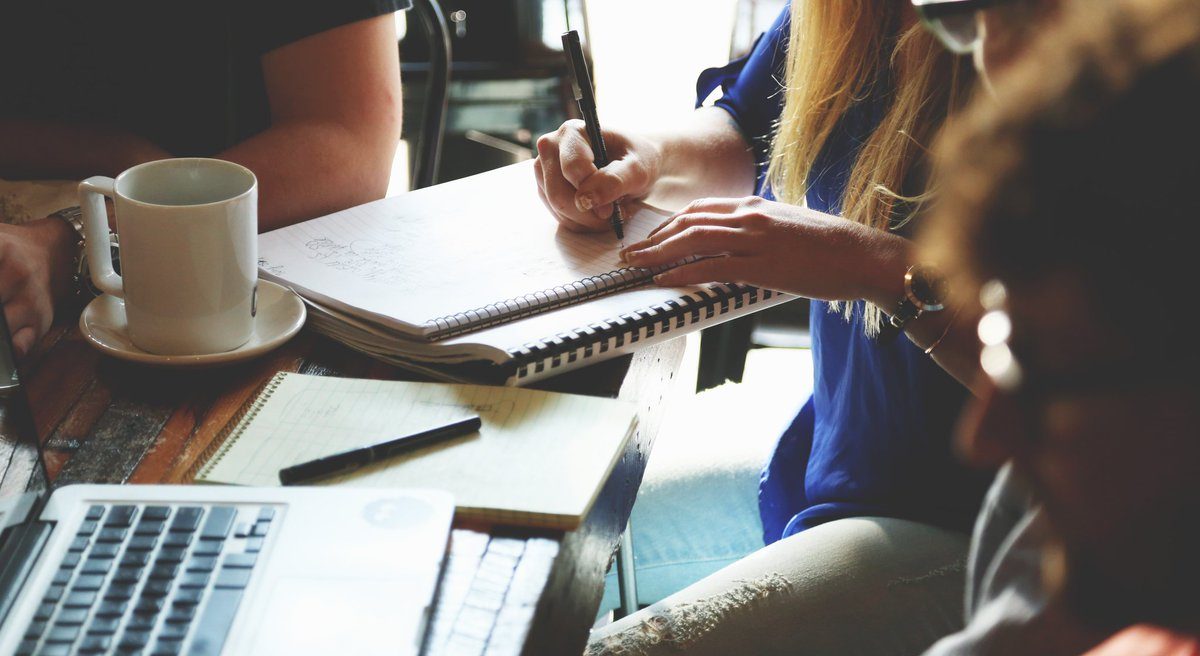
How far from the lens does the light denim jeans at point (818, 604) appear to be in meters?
0.81

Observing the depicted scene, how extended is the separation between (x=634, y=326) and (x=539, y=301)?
8 centimetres

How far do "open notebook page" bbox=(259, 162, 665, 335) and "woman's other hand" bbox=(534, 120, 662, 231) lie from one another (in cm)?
2

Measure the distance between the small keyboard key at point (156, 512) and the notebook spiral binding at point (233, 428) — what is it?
61 mm

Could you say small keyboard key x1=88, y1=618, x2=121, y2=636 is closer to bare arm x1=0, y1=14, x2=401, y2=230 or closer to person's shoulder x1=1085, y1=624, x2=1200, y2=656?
person's shoulder x1=1085, y1=624, x2=1200, y2=656

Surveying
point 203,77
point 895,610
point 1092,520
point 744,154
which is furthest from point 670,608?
point 203,77

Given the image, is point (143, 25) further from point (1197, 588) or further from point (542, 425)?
point (1197, 588)

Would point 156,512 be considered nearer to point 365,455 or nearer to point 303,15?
point 365,455

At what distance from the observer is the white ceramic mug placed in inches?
28.5

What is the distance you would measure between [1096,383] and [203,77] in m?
1.16

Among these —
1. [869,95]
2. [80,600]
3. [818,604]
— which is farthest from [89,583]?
[869,95]

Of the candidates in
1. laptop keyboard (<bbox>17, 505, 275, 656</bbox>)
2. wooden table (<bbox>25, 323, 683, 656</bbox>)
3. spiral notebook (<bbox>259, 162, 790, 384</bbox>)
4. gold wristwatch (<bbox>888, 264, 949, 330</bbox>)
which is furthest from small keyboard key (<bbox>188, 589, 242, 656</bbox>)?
gold wristwatch (<bbox>888, 264, 949, 330</bbox>)

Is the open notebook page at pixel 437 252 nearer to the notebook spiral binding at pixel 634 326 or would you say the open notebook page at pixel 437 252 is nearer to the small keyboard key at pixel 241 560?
the notebook spiral binding at pixel 634 326

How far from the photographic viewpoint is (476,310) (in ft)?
2.62

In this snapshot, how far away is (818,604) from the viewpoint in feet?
2.77
